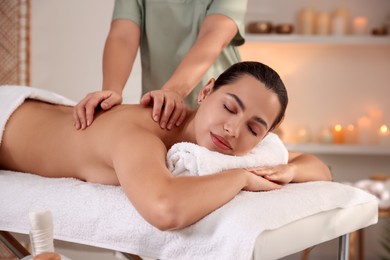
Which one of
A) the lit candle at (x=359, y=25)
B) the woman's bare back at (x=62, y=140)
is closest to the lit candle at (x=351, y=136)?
the lit candle at (x=359, y=25)

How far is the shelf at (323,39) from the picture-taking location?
12.7 ft

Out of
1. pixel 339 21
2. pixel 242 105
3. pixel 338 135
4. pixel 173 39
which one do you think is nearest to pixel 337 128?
pixel 338 135

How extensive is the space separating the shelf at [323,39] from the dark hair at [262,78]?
7.93 feet

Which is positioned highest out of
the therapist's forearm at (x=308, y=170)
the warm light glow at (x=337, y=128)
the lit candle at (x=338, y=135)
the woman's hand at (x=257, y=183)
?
the woman's hand at (x=257, y=183)

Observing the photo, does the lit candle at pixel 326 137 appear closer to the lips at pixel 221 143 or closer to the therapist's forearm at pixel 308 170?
the therapist's forearm at pixel 308 170

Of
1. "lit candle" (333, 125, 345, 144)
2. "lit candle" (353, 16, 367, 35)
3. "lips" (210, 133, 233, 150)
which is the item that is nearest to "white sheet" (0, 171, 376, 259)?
"lips" (210, 133, 233, 150)

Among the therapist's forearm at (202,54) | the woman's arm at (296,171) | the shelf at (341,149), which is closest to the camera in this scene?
the woman's arm at (296,171)

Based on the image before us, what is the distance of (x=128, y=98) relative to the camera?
3854 mm

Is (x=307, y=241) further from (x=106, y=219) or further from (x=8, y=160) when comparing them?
(x=8, y=160)

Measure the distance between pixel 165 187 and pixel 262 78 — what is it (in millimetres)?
420

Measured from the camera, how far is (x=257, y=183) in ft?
4.58

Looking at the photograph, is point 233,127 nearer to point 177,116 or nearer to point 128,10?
point 177,116

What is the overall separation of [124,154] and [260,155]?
1.19 feet

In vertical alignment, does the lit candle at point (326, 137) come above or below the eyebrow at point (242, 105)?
below
